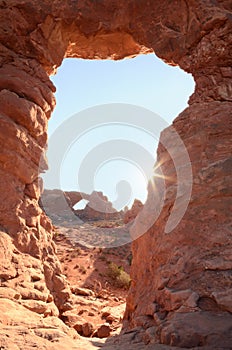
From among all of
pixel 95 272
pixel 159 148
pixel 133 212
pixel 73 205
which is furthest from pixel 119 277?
pixel 73 205

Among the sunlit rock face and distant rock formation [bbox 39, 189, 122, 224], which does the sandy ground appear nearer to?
the sunlit rock face

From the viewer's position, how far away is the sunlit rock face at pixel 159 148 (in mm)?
4391

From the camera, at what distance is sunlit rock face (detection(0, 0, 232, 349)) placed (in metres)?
4.39

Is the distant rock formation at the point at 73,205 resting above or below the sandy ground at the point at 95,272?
above

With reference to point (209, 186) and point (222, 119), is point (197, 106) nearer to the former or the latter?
point (222, 119)

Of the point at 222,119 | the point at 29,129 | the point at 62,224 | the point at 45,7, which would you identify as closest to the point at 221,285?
the point at 222,119

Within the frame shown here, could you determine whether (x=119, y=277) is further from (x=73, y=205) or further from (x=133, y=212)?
(x=73, y=205)

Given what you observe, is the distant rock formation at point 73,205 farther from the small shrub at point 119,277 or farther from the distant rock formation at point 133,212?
the small shrub at point 119,277

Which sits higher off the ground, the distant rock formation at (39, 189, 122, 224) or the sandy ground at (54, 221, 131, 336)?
the distant rock formation at (39, 189, 122, 224)

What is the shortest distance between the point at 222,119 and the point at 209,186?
1625 mm

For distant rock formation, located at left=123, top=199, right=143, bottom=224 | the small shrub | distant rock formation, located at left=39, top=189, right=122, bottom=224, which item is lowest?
the small shrub

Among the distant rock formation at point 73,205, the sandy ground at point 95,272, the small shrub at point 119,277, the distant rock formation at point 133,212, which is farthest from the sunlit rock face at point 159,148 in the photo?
the distant rock formation at point 73,205

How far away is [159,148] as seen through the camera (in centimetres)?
726

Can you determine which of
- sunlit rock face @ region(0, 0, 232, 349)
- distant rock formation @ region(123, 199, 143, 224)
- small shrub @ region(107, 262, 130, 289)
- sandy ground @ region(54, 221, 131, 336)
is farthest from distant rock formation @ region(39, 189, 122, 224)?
sunlit rock face @ region(0, 0, 232, 349)
